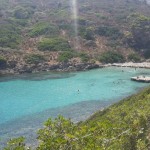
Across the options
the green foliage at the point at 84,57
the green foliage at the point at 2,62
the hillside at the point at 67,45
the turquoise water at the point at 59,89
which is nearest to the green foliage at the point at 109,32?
the hillside at the point at 67,45

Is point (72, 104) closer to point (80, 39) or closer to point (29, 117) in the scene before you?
point (29, 117)

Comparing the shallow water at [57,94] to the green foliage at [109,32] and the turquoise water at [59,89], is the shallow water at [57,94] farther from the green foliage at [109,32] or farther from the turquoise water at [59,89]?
the green foliage at [109,32]

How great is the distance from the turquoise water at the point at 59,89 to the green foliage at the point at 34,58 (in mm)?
14108

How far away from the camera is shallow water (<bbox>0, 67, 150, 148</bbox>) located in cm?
7562

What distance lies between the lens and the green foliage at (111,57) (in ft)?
538

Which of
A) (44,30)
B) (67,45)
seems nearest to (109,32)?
(67,45)

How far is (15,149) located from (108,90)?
9349 cm

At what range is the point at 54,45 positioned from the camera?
16975 centimetres

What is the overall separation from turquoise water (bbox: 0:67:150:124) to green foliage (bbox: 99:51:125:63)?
1695cm

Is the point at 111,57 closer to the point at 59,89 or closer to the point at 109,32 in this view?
the point at 109,32

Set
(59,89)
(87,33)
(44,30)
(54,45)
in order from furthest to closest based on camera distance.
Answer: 1. (44,30)
2. (87,33)
3. (54,45)
4. (59,89)

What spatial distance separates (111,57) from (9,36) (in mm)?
49980

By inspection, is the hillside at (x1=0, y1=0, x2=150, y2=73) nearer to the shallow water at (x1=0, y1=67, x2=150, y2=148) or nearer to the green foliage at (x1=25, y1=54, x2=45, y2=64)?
the green foliage at (x1=25, y1=54, x2=45, y2=64)

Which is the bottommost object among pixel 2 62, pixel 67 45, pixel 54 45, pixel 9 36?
pixel 2 62
